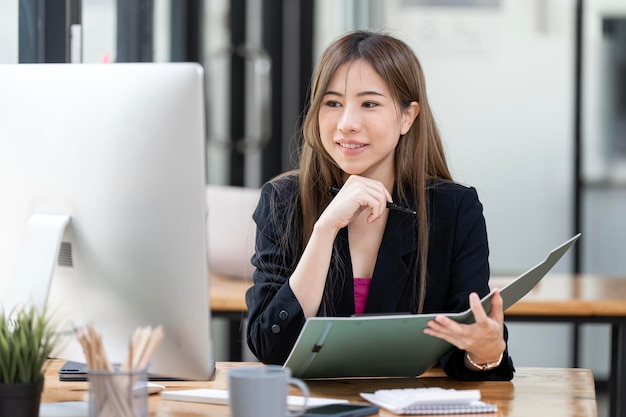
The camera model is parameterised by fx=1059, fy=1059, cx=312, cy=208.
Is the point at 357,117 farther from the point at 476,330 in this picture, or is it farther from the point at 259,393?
the point at 259,393

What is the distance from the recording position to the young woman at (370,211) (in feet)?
6.40

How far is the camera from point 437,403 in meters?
1.47

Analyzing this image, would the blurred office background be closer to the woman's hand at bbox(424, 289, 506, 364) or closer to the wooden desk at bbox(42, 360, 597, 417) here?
the wooden desk at bbox(42, 360, 597, 417)

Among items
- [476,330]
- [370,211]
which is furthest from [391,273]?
[476,330]

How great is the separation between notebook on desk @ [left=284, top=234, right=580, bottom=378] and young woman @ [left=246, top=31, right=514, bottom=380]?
0.22 m

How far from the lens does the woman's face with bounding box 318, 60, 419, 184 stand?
1.94 metres

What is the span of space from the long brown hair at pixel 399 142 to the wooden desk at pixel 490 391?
28cm

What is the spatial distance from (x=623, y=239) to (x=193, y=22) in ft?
7.16

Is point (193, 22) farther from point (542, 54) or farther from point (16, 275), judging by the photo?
point (16, 275)

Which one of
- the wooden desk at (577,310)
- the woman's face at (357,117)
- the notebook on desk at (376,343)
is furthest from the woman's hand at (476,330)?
the wooden desk at (577,310)

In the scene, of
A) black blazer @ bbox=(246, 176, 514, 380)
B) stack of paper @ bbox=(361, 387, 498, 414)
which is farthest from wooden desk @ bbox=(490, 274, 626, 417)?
stack of paper @ bbox=(361, 387, 498, 414)

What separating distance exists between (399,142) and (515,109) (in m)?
2.93

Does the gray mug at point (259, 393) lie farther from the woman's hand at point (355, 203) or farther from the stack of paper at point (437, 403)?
the woman's hand at point (355, 203)

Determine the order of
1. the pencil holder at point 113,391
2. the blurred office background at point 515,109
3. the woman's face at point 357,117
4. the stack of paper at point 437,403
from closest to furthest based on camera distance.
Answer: the pencil holder at point 113,391
the stack of paper at point 437,403
the woman's face at point 357,117
the blurred office background at point 515,109
